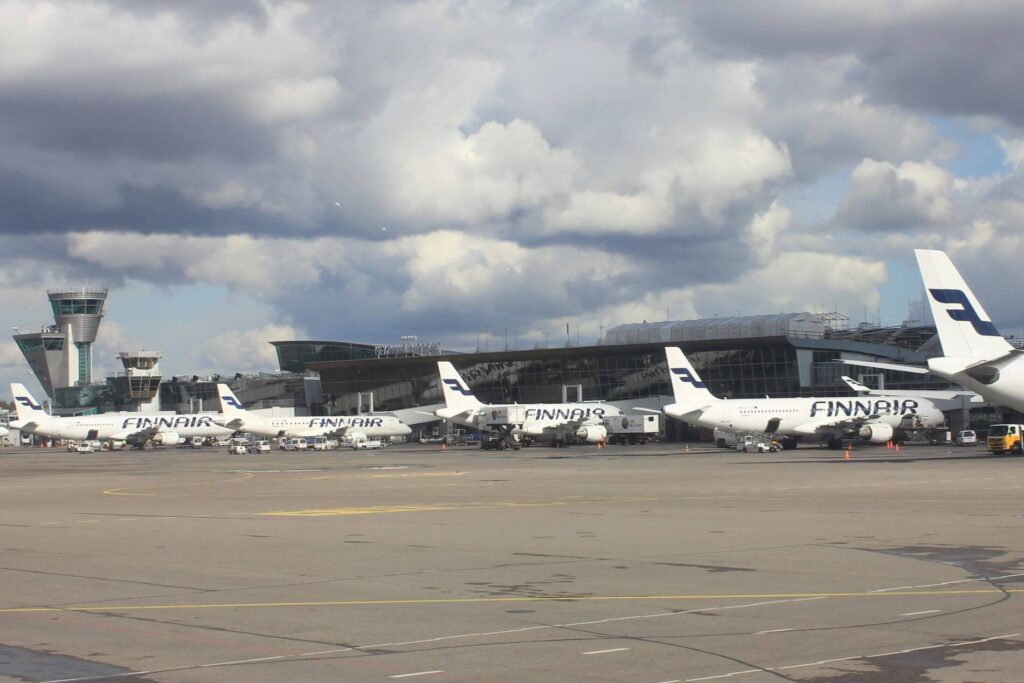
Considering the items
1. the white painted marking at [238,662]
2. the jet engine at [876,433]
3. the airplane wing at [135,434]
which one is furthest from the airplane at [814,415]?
the white painted marking at [238,662]

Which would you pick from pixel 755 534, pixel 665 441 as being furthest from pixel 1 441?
pixel 755 534

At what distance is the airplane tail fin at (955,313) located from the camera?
194 ft

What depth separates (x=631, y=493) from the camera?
39.4 metres

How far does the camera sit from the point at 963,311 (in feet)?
196

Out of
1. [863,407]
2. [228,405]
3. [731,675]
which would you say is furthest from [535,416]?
[731,675]

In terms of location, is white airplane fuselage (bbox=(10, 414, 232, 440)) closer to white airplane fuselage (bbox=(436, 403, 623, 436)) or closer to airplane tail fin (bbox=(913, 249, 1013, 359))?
white airplane fuselage (bbox=(436, 403, 623, 436))

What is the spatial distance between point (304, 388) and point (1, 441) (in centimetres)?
5378

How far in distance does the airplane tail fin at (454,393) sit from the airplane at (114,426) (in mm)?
34190

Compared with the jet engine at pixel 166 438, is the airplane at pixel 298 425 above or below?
above

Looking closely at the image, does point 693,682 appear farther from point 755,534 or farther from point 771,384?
point 771,384

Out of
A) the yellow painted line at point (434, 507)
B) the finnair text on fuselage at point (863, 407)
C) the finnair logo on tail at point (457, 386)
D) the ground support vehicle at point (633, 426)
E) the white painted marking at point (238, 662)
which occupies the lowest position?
the white painted marking at point (238, 662)

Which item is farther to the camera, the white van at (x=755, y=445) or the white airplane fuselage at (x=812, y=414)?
the white airplane fuselage at (x=812, y=414)

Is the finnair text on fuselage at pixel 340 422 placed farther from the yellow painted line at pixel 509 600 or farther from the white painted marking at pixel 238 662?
the white painted marking at pixel 238 662

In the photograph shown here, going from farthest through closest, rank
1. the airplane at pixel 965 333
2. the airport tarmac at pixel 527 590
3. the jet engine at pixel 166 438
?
the jet engine at pixel 166 438
the airplane at pixel 965 333
the airport tarmac at pixel 527 590
